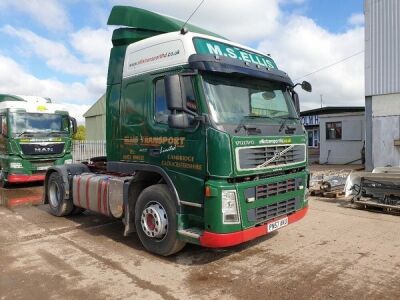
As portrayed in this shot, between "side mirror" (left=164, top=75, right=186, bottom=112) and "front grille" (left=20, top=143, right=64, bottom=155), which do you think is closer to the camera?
"side mirror" (left=164, top=75, right=186, bottom=112)

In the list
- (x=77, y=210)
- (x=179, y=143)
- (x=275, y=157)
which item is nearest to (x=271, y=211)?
(x=275, y=157)

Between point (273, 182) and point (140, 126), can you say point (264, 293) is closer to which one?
point (273, 182)

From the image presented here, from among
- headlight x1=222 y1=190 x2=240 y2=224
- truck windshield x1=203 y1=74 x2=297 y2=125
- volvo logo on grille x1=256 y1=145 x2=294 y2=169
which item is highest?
truck windshield x1=203 y1=74 x2=297 y2=125

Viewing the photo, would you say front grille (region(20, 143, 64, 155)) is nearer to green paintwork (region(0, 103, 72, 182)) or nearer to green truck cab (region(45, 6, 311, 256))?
green paintwork (region(0, 103, 72, 182))

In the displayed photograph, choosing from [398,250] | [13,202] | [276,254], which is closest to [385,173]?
[398,250]

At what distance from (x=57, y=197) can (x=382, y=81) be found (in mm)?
12164

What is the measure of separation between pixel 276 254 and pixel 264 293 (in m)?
1.35

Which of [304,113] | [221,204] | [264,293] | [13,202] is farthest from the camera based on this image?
[304,113]

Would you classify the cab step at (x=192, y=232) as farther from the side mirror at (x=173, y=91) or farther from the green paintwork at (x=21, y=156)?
the green paintwork at (x=21, y=156)

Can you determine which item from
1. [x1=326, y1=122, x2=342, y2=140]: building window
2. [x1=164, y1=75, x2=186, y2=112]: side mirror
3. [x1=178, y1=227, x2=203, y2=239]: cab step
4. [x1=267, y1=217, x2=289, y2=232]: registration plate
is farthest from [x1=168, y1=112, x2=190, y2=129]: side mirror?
[x1=326, y1=122, x2=342, y2=140]: building window

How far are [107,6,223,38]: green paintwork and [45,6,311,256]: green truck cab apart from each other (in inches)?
0.7

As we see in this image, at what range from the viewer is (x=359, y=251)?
5508 millimetres

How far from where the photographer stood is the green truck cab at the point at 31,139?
37.9 ft

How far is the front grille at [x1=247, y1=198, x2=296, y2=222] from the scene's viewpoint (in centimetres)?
482
